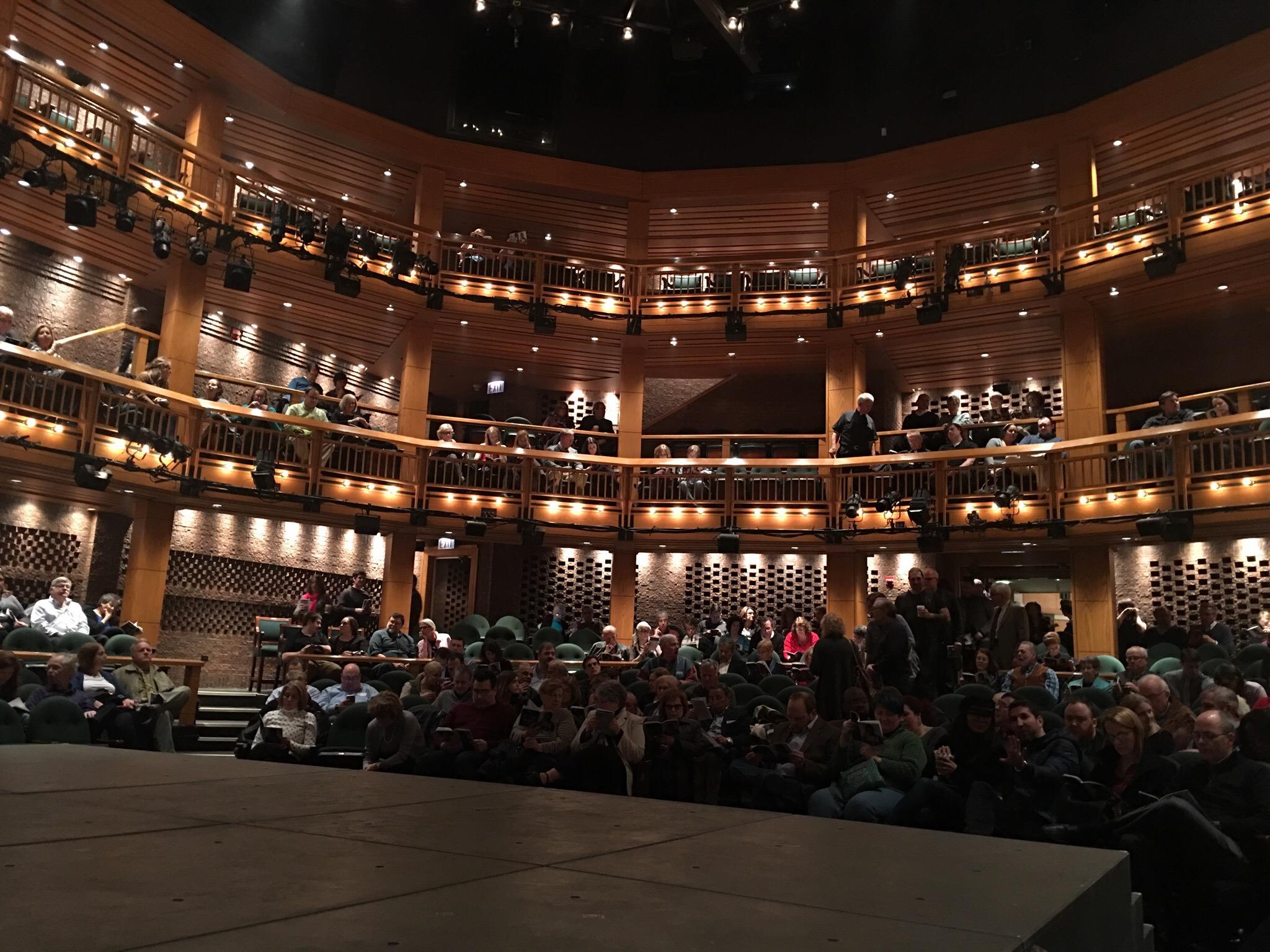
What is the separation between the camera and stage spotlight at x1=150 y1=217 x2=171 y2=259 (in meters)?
11.8

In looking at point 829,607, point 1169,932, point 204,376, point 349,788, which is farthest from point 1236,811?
point 204,376

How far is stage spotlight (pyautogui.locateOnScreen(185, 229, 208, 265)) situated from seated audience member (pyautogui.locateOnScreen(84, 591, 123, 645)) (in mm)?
4268

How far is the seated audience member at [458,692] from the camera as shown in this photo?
6.82 meters

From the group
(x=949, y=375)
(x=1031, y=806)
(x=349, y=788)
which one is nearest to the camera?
(x=349, y=788)

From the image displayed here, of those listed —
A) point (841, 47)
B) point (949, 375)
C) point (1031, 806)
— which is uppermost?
point (841, 47)

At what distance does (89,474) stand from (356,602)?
3.49 m

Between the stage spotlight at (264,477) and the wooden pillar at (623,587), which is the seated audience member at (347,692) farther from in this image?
the wooden pillar at (623,587)

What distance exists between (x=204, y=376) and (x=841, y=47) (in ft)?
37.2

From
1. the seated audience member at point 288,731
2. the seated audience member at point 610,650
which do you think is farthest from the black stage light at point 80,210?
the seated audience member at point 610,650

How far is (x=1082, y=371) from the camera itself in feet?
45.7

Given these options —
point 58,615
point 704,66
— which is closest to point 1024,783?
point 58,615

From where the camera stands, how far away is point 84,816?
2473 millimetres

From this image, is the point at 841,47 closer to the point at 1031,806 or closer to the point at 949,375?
the point at 949,375

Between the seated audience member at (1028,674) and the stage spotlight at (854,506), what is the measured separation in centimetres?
507
